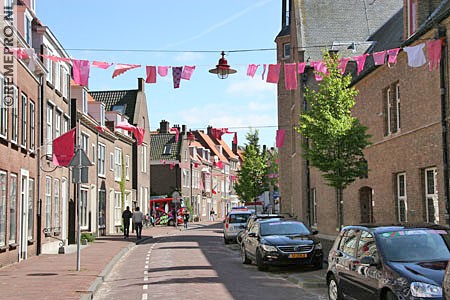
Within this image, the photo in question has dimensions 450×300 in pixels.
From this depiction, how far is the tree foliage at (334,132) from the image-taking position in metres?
17.9

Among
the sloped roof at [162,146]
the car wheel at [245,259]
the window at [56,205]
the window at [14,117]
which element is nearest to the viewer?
the window at [14,117]

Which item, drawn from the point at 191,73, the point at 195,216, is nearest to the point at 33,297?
the point at 191,73

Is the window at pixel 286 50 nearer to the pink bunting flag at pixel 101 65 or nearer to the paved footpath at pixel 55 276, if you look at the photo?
the paved footpath at pixel 55 276

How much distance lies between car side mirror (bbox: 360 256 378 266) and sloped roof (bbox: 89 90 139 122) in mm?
40404

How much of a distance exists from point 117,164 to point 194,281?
27.7 metres

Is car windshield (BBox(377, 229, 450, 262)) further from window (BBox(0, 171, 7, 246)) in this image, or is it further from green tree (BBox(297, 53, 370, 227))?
window (BBox(0, 171, 7, 246))

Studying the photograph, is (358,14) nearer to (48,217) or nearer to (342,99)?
(342,99)

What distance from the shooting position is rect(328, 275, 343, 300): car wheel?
10.4 meters

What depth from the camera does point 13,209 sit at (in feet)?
61.0

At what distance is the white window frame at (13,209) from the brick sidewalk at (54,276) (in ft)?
2.89

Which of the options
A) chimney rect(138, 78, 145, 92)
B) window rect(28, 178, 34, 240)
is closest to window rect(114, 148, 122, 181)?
chimney rect(138, 78, 145, 92)

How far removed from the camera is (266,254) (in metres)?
16.4

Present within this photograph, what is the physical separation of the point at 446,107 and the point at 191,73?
7.05m

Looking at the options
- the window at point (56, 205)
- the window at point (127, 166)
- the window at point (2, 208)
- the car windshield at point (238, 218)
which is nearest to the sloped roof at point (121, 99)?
the window at point (127, 166)
